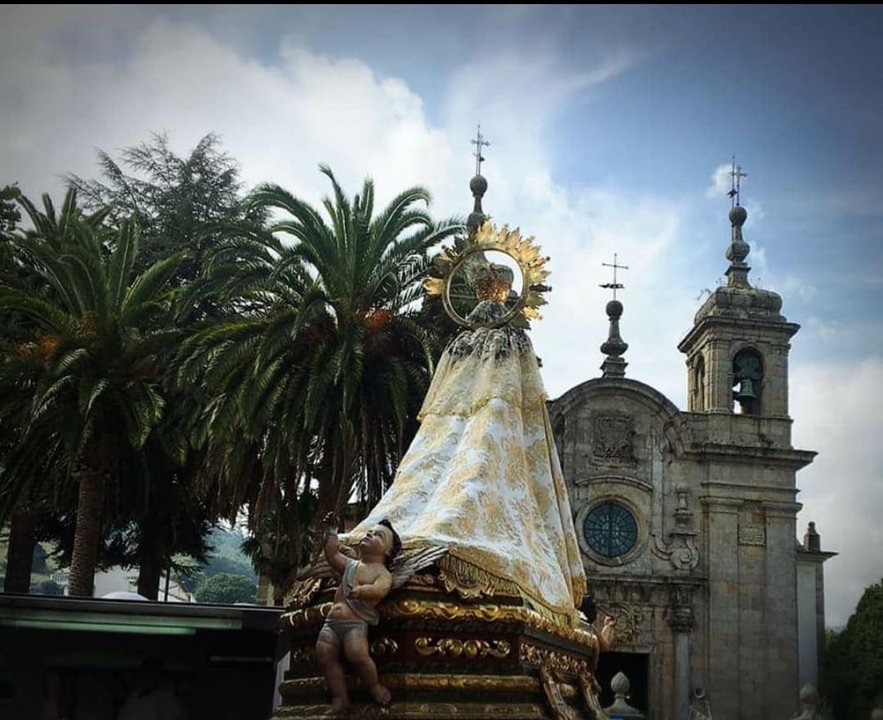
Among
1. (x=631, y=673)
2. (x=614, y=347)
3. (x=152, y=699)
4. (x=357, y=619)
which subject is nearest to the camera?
(x=357, y=619)

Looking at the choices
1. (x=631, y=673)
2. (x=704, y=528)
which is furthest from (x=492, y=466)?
(x=704, y=528)

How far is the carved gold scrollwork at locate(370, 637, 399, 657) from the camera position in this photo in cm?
892

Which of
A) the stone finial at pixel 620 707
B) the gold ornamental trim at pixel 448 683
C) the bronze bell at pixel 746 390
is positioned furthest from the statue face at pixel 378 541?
the bronze bell at pixel 746 390

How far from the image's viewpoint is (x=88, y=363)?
2348 cm

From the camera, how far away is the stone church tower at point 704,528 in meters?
38.7

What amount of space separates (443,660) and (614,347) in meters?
36.8

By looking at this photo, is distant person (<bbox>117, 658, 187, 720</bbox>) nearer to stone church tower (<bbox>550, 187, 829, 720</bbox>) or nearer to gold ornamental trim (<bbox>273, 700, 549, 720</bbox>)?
gold ornamental trim (<bbox>273, 700, 549, 720</bbox>)

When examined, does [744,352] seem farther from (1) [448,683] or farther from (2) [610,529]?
(1) [448,683]

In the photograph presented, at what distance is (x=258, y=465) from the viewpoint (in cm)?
2470

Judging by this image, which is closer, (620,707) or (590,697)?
(590,697)

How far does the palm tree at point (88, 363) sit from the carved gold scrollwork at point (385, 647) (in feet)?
47.4

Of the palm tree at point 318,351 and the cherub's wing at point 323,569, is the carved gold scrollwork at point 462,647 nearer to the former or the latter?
the cherub's wing at point 323,569

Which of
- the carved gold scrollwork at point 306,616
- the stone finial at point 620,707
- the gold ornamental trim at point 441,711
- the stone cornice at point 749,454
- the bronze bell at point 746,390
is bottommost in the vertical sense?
the stone finial at point 620,707

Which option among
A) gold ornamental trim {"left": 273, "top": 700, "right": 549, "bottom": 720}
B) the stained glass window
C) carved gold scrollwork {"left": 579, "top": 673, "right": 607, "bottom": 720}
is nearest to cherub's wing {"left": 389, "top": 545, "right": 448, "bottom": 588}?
gold ornamental trim {"left": 273, "top": 700, "right": 549, "bottom": 720}
